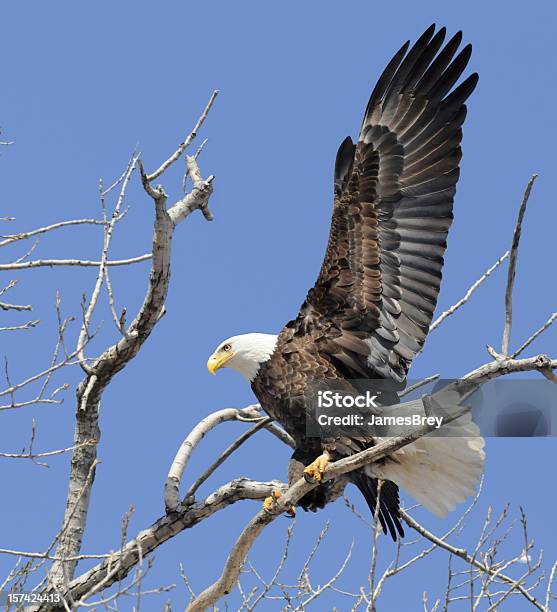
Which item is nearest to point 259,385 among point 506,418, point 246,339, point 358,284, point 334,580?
point 246,339

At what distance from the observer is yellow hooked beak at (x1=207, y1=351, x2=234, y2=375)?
5.77 meters

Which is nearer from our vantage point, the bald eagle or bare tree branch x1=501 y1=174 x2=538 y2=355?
bare tree branch x1=501 y1=174 x2=538 y2=355

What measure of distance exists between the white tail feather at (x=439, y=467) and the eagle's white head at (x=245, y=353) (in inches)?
29.7

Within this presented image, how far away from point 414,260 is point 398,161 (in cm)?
60

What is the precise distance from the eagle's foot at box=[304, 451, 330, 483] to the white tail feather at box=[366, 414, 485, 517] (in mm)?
425

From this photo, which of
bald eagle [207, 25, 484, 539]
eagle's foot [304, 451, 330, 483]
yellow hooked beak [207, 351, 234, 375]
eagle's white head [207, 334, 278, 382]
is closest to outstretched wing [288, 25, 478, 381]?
bald eagle [207, 25, 484, 539]

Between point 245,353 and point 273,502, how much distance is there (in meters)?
0.89

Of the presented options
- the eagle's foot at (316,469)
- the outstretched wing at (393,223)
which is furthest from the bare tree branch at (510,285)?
the outstretched wing at (393,223)

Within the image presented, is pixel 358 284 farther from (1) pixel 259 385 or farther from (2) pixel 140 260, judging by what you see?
(2) pixel 140 260

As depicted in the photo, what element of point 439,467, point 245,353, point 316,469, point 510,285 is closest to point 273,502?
point 316,469

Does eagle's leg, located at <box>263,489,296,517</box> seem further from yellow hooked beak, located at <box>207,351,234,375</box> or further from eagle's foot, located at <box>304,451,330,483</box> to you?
yellow hooked beak, located at <box>207,351,234,375</box>

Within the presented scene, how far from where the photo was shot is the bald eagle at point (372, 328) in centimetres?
553

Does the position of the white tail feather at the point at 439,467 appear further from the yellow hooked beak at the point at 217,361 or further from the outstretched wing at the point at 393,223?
the yellow hooked beak at the point at 217,361

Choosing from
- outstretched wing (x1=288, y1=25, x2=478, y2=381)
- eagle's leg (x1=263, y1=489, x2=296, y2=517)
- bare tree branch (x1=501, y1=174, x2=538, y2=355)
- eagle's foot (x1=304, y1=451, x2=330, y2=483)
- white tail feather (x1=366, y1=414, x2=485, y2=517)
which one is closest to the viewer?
bare tree branch (x1=501, y1=174, x2=538, y2=355)
